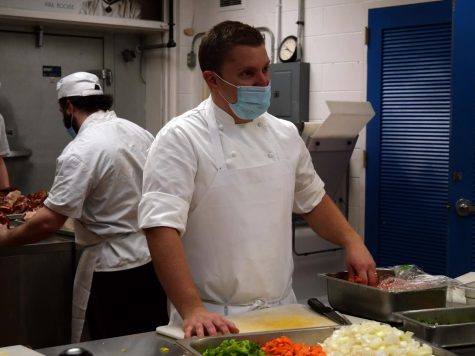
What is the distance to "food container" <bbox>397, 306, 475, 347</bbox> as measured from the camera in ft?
6.07

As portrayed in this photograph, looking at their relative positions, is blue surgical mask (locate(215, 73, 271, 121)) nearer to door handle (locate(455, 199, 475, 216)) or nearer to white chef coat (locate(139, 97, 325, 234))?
white chef coat (locate(139, 97, 325, 234))

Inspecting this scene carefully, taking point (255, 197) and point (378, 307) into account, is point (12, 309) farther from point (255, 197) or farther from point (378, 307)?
point (378, 307)

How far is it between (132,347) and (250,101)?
84 centimetres

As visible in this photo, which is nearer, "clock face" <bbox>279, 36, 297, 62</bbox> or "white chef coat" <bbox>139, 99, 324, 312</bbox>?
"white chef coat" <bbox>139, 99, 324, 312</bbox>

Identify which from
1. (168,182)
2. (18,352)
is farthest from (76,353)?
(168,182)

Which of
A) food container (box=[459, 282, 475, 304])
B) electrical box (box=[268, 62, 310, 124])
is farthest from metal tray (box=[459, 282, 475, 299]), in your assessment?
electrical box (box=[268, 62, 310, 124])

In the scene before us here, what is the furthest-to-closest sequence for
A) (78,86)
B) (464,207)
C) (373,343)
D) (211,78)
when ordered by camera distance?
(464,207)
(78,86)
(211,78)
(373,343)

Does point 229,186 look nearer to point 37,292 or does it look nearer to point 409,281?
point 409,281

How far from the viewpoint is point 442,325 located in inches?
73.9

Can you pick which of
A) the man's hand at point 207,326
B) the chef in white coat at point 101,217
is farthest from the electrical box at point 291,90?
the man's hand at point 207,326

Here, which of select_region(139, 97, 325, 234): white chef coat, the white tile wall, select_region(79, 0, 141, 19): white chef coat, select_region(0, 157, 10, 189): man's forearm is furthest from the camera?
select_region(79, 0, 141, 19): white chef coat

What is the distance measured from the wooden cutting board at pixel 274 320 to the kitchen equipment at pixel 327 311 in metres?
0.01

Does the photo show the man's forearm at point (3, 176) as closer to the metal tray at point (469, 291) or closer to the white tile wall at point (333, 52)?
the white tile wall at point (333, 52)

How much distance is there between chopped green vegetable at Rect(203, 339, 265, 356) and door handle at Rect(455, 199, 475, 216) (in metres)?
2.21
